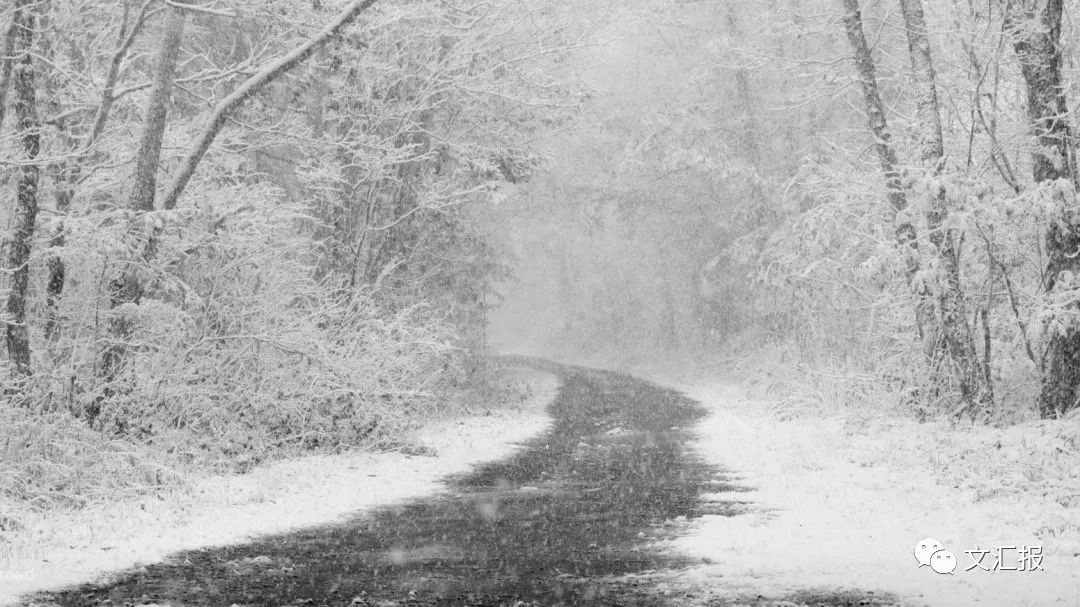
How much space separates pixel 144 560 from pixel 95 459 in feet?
12.5

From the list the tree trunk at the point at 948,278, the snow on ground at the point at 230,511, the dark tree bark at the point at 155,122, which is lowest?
the snow on ground at the point at 230,511

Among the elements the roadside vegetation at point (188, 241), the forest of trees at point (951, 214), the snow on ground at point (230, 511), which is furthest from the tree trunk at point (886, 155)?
the snow on ground at point (230, 511)

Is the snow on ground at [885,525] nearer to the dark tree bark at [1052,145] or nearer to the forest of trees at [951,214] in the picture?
the dark tree bark at [1052,145]

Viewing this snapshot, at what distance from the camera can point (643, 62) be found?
36.0 metres

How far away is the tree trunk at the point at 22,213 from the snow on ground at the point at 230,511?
2978 millimetres

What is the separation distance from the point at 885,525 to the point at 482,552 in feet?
12.3

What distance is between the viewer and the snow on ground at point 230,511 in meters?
7.64

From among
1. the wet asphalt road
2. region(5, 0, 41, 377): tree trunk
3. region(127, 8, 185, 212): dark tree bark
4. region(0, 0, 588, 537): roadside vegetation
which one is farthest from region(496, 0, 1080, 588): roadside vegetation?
region(5, 0, 41, 377): tree trunk

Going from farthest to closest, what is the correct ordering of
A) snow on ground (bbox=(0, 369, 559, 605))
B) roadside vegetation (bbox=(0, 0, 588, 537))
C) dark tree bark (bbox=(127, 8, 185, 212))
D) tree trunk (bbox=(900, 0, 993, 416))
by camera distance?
tree trunk (bbox=(900, 0, 993, 416)) < dark tree bark (bbox=(127, 8, 185, 212)) < roadside vegetation (bbox=(0, 0, 588, 537)) < snow on ground (bbox=(0, 369, 559, 605))

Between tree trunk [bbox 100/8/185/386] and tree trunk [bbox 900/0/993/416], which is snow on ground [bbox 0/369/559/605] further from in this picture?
tree trunk [bbox 900/0/993/416]

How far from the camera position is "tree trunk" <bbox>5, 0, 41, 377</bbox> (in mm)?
12000

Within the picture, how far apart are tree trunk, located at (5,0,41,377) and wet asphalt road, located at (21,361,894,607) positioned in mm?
5222

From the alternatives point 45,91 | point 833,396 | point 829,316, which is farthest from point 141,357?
point 829,316

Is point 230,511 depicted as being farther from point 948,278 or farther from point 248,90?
point 948,278
